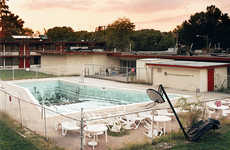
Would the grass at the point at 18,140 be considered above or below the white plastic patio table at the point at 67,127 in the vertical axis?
below

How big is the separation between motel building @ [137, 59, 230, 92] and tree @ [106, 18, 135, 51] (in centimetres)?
4493

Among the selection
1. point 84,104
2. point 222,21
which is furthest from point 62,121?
point 222,21

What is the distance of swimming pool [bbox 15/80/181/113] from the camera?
21.1m

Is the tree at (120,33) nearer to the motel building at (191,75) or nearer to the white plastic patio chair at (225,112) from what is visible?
the motel building at (191,75)

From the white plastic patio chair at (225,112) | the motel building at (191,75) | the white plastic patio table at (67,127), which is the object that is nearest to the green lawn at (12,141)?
the white plastic patio table at (67,127)

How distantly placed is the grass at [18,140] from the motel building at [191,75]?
1453 cm

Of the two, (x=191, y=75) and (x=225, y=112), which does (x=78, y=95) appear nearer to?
(x=191, y=75)

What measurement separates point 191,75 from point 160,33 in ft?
232

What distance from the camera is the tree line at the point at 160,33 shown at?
5797cm

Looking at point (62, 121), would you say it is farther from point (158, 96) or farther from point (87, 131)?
point (158, 96)

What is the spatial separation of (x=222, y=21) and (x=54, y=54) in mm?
37736

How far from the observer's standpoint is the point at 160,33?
92250 mm

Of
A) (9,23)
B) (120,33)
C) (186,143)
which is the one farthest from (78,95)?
(9,23)

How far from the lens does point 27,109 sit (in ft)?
43.1
